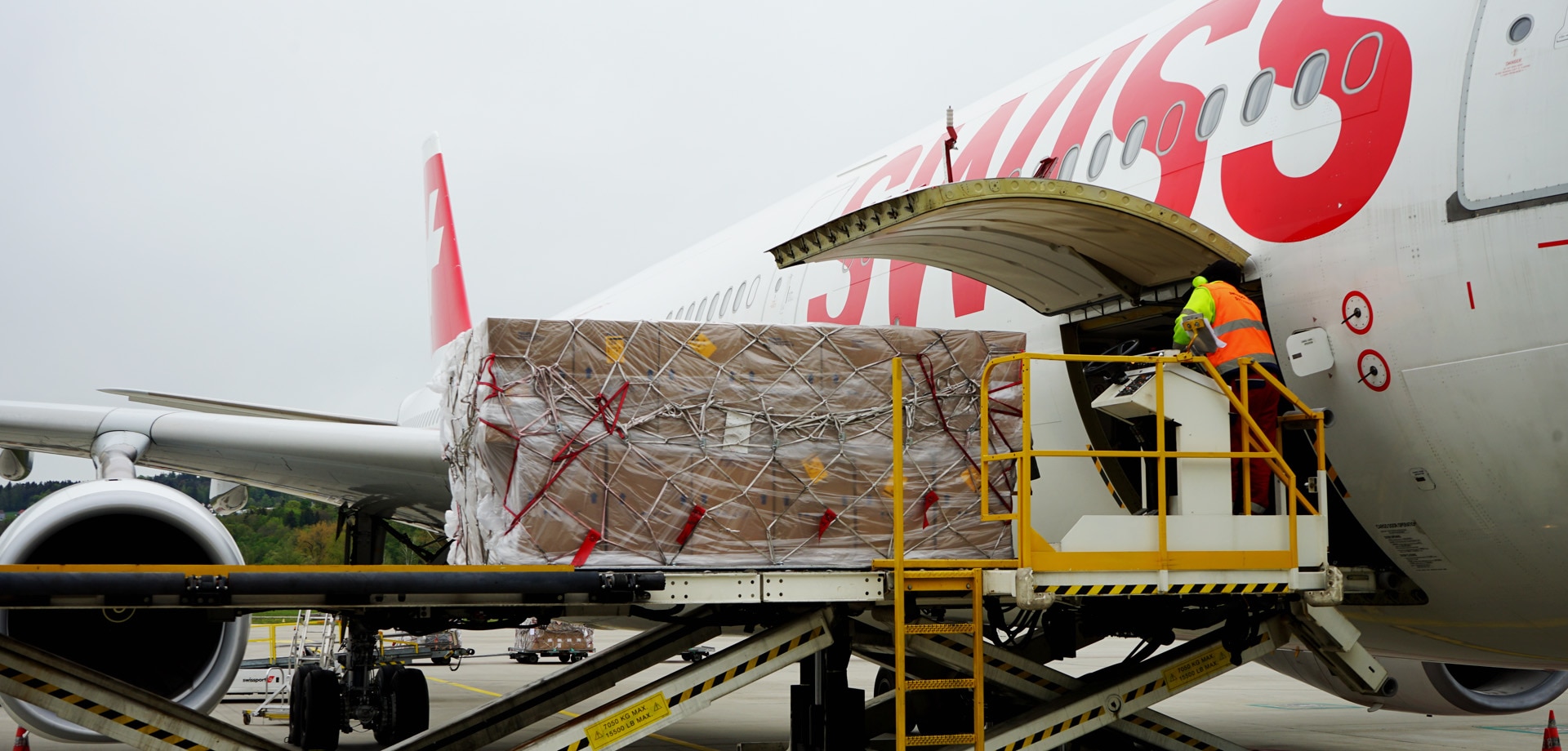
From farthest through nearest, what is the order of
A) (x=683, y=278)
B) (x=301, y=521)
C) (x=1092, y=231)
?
(x=301, y=521)
(x=683, y=278)
(x=1092, y=231)

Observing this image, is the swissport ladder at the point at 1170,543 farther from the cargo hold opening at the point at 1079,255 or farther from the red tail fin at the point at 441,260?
the red tail fin at the point at 441,260

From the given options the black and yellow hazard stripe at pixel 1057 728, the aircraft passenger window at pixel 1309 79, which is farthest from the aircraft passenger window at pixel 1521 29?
the black and yellow hazard stripe at pixel 1057 728

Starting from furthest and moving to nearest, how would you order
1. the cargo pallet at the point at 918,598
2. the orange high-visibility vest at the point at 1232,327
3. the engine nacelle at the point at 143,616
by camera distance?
the engine nacelle at the point at 143,616
the orange high-visibility vest at the point at 1232,327
the cargo pallet at the point at 918,598

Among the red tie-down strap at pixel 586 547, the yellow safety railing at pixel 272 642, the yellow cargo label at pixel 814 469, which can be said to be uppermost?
the yellow cargo label at pixel 814 469

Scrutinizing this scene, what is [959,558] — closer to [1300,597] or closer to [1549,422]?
[1300,597]

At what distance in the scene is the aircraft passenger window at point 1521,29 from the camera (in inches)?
197

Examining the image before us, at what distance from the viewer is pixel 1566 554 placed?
5176mm

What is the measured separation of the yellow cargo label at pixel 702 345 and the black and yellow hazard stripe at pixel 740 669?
1342mm

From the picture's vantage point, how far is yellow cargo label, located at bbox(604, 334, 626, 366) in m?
6.07

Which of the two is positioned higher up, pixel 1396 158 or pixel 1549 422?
pixel 1396 158

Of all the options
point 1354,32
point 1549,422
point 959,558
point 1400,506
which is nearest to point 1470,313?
point 1549,422

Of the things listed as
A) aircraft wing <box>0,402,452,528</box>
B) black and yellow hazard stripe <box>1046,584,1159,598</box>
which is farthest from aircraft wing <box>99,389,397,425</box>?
black and yellow hazard stripe <box>1046,584,1159,598</box>

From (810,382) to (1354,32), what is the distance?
276 cm

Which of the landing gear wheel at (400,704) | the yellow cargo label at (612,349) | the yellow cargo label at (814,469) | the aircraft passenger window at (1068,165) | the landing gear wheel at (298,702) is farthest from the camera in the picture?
the landing gear wheel at (400,704)
